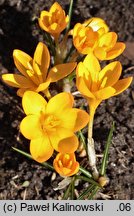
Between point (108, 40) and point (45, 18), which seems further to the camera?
point (45, 18)

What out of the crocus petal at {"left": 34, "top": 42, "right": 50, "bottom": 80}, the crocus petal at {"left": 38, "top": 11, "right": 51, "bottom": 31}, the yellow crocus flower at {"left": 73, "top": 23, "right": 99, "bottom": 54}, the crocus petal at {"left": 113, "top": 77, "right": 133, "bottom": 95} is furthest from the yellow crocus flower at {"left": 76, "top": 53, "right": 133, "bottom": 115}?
the crocus petal at {"left": 38, "top": 11, "right": 51, "bottom": 31}

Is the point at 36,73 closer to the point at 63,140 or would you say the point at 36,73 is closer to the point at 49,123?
the point at 49,123

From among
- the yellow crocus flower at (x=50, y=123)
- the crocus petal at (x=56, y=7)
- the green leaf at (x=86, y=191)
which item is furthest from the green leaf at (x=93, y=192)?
the crocus petal at (x=56, y=7)

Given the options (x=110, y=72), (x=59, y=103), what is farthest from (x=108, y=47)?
(x=59, y=103)

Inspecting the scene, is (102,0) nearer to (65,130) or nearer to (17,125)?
(17,125)

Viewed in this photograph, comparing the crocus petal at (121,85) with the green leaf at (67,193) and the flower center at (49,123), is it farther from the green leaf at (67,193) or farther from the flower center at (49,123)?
the green leaf at (67,193)

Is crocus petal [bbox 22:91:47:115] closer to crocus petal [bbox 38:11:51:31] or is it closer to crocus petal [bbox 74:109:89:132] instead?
crocus petal [bbox 74:109:89:132]

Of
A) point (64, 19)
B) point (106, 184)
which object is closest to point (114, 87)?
point (64, 19)
